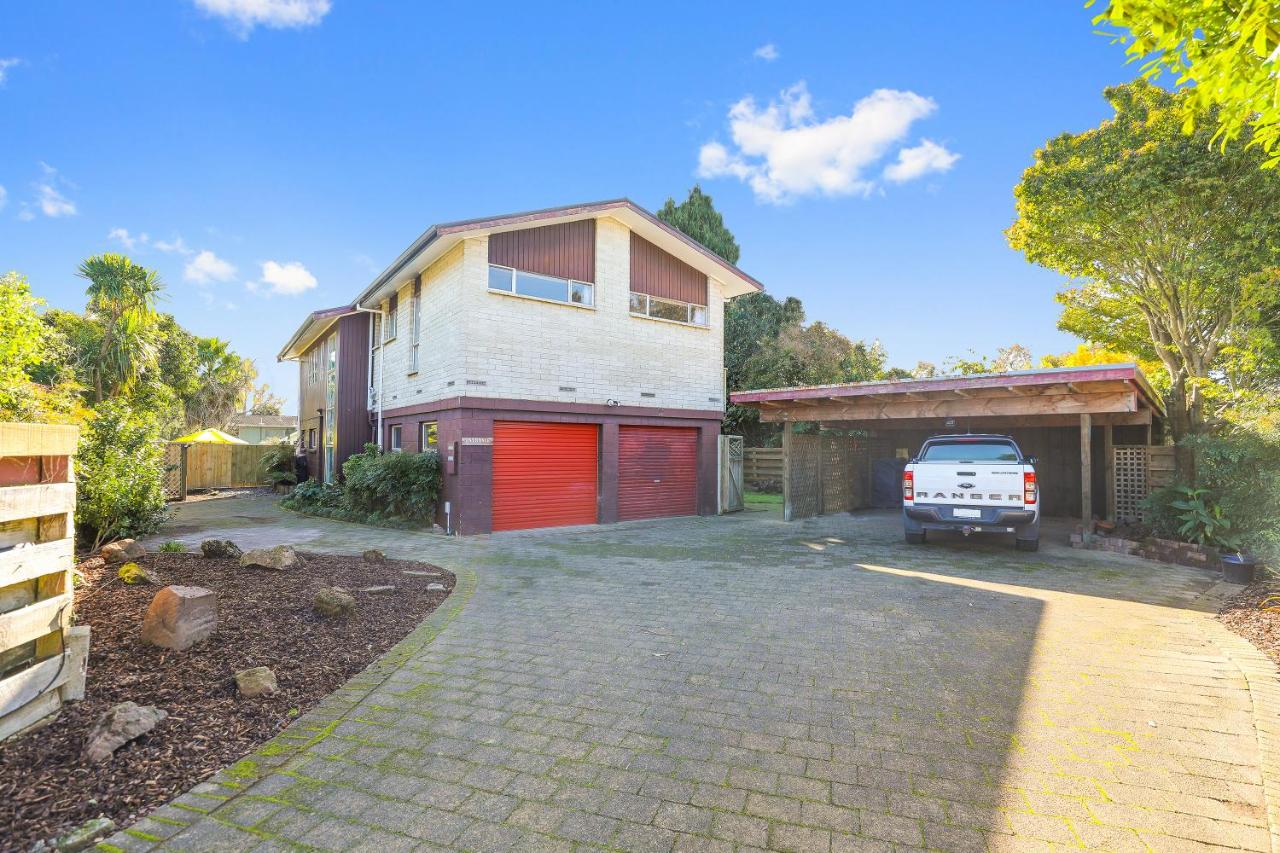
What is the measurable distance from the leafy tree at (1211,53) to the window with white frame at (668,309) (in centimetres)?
1071

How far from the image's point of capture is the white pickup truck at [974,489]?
897 centimetres

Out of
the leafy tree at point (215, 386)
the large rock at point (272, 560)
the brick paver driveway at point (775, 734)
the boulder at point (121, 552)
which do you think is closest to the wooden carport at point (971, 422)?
the brick paver driveway at point (775, 734)

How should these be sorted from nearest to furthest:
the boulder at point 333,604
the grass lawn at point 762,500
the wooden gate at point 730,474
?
the boulder at point 333,604
the wooden gate at point 730,474
the grass lawn at point 762,500

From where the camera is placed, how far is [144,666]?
3766mm

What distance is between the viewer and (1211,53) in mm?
3465

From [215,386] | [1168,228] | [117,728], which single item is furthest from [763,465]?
[215,386]

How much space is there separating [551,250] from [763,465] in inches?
490

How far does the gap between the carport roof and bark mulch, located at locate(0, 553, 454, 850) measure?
860 cm

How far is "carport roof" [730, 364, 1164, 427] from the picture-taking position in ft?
29.7

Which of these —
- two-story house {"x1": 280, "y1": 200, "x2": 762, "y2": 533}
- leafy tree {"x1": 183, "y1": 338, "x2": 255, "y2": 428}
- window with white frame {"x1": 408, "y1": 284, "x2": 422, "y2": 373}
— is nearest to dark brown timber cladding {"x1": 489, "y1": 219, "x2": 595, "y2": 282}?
two-story house {"x1": 280, "y1": 200, "x2": 762, "y2": 533}

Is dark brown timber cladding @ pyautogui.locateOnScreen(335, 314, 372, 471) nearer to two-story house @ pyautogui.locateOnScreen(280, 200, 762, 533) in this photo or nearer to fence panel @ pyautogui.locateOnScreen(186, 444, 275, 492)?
two-story house @ pyautogui.locateOnScreen(280, 200, 762, 533)

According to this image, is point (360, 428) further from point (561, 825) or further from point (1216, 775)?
point (1216, 775)

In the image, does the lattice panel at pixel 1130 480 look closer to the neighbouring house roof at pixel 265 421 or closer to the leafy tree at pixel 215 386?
the leafy tree at pixel 215 386

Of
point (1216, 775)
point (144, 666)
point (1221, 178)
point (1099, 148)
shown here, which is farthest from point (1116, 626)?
point (1099, 148)
